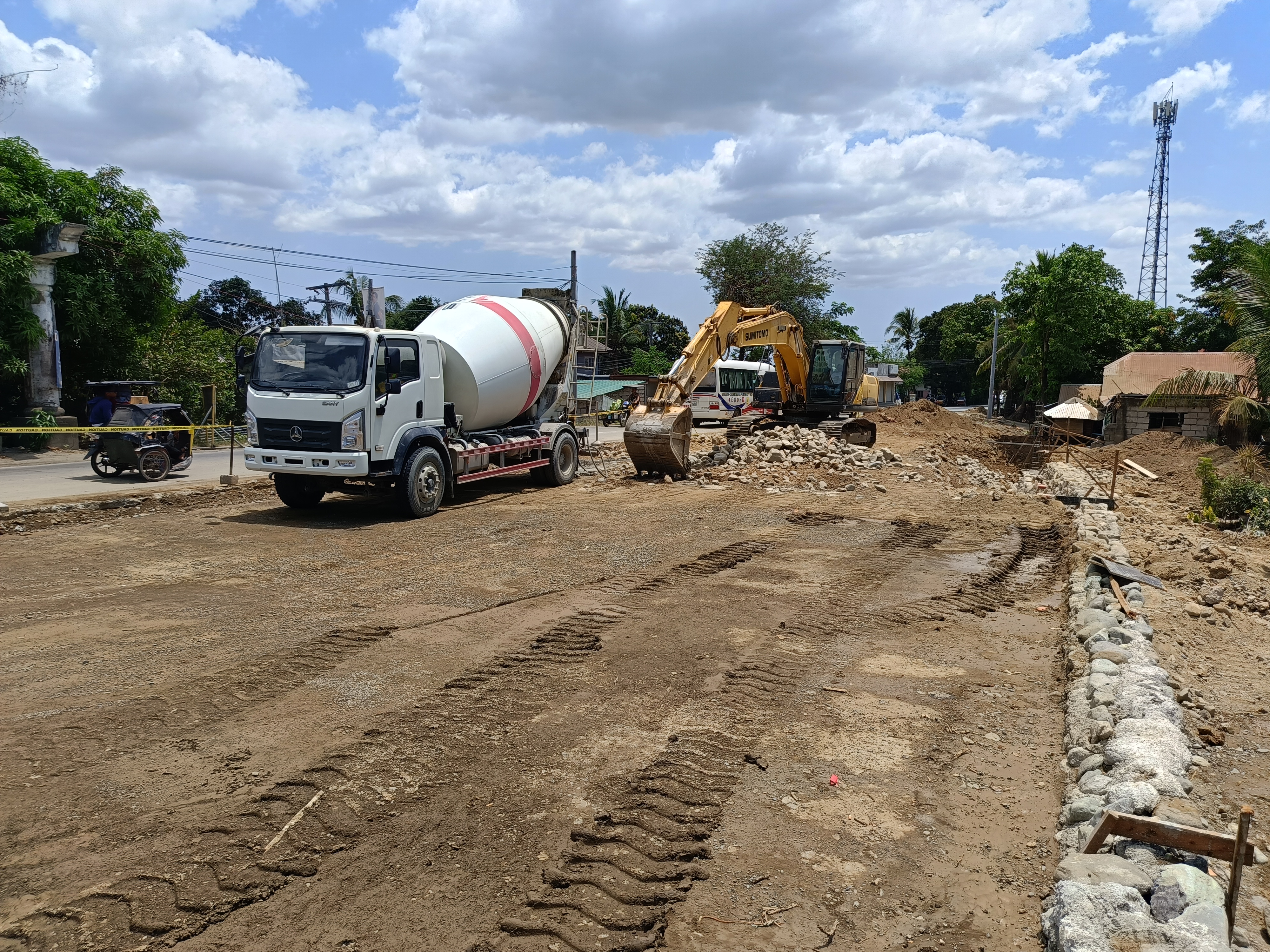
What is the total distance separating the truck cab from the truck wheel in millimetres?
13

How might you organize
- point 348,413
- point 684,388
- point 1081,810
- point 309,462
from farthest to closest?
point 684,388
point 309,462
point 348,413
point 1081,810

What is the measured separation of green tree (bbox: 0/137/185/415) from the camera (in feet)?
67.0

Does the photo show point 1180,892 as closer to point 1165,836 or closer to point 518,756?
point 1165,836

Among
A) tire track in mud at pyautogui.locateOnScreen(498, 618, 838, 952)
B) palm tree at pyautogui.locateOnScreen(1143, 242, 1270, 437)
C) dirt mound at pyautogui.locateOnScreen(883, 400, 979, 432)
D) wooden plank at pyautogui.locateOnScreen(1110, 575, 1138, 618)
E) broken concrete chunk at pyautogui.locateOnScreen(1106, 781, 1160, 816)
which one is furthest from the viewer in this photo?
dirt mound at pyautogui.locateOnScreen(883, 400, 979, 432)

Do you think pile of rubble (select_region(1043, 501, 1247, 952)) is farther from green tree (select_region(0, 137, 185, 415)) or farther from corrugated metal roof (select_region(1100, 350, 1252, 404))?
corrugated metal roof (select_region(1100, 350, 1252, 404))

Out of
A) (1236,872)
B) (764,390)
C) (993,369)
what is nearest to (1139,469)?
(764,390)

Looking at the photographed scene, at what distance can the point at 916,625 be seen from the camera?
25.6 feet

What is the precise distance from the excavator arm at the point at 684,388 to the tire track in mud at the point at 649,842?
11104 millimetres

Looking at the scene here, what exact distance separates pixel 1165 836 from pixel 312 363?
10760 mm

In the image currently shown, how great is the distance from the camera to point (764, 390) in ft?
80.3

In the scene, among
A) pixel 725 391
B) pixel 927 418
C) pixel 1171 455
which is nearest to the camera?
pixel 1171 455

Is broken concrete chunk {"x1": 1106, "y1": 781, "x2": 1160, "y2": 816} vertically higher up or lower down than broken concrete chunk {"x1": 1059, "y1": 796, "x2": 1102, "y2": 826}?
higher up

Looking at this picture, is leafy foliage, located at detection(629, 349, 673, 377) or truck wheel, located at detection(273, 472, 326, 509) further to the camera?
leafy foliage, located at detection(629, 349, 673, 377)

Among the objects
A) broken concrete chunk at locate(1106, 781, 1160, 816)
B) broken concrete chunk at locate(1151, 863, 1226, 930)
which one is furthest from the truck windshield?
broken concrete chunk at locate(1151, 863, 1226, 930)
